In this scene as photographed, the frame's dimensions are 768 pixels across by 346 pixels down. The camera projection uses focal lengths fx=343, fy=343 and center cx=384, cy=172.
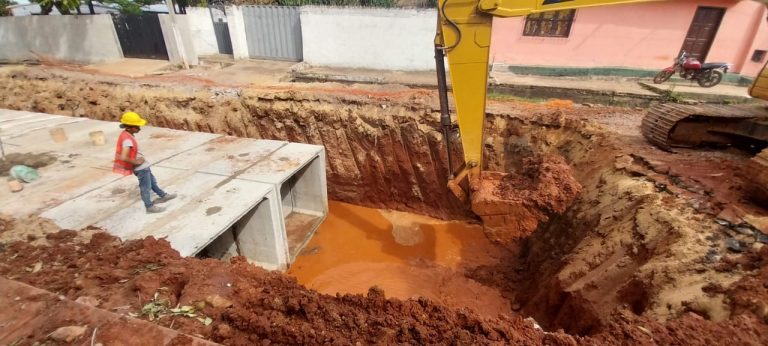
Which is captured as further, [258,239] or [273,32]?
[273,32]

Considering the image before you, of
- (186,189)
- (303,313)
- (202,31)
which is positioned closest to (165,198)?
(186,189)

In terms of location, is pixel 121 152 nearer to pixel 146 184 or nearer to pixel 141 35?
pixel 146 184

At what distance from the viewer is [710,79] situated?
35.7 ft

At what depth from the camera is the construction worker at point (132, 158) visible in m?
4.33

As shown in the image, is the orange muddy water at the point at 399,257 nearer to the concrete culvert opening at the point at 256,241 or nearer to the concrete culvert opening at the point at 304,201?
the concrete culvert opening at the point at 304,201

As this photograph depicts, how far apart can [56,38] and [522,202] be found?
59.5 ft

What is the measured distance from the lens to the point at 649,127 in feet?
19.8

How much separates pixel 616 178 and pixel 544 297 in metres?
2.11

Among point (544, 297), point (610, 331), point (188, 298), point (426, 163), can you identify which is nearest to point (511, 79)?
point (426, 163)

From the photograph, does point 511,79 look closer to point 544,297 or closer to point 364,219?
point 364,219

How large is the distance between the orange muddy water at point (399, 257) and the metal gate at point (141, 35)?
11.9 m

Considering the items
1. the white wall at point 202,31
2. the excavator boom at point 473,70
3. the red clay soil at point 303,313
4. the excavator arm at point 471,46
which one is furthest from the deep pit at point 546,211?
the white wall at point 202,31

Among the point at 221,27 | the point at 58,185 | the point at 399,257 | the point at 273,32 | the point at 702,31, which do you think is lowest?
the point at 399,257

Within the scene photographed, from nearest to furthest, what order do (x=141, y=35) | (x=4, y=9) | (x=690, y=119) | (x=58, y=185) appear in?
(x=58, y=185)
(x=690, y=119)
(x=141, y=35)
(x=4, y=9)
